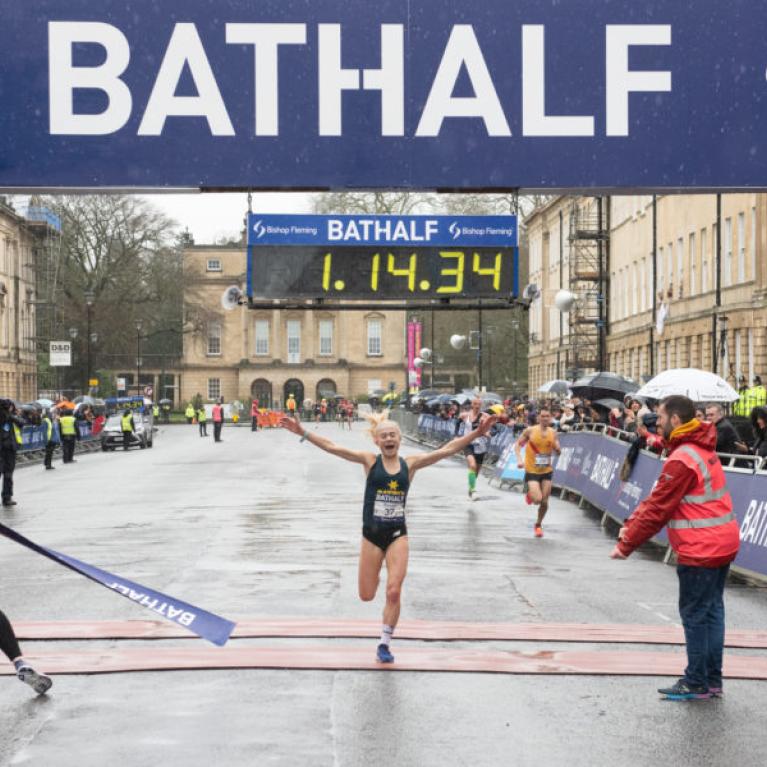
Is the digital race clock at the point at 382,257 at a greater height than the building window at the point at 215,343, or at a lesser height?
lesser

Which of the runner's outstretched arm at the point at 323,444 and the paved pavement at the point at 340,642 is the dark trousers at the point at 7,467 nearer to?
the paved pavement at the point at 340,642

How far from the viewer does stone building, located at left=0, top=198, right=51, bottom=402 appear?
84062 mm

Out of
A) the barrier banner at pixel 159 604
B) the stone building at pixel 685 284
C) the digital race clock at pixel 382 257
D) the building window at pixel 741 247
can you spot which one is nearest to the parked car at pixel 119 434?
the stone building at pixel 685 284

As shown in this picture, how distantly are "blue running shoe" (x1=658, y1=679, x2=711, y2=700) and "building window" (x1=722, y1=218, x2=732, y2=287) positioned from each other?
139ft

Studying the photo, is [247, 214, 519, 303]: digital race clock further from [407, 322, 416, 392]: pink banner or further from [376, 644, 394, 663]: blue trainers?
[407, 322, 416, 392]: pink banner

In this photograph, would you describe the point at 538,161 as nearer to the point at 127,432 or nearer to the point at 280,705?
the point at 280,705

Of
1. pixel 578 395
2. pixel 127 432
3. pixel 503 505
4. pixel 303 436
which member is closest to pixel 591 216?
pixel 127 432

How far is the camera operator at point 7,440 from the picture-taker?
25297 millimetres

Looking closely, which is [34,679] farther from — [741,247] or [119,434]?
[119,434]

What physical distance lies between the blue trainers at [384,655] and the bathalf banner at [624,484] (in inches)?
241

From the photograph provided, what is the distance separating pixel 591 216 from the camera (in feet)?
257

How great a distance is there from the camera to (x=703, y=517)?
9.21m

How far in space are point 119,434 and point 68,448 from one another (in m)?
12.4

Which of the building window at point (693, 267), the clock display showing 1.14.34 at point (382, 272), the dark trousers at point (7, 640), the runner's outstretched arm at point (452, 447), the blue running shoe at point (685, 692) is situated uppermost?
the building window at point (693, 267)
